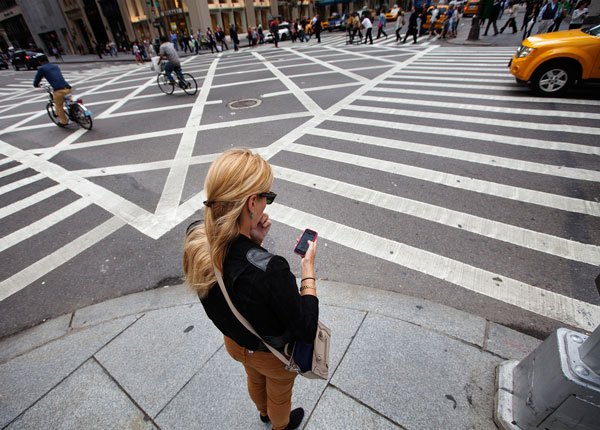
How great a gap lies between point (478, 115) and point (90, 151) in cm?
1034

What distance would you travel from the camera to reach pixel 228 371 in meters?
2.62

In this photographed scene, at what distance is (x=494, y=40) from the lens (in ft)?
59.5

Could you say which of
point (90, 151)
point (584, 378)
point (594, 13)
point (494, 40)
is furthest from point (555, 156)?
point (494, 40)

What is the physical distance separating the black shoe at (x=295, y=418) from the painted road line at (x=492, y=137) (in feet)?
21.6

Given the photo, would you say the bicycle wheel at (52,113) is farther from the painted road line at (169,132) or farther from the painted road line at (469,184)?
the painted road line at (469,184)

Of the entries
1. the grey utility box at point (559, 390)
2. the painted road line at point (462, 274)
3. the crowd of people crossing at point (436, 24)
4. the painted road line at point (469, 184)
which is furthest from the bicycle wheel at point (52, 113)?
the crowd of people crossing at point (436, 24)

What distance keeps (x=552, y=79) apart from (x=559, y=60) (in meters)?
0.50

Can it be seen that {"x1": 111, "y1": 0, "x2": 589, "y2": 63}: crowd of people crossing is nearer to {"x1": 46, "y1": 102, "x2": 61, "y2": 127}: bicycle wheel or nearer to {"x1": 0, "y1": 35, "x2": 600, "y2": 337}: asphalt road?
{"x1": 0, "y1": 35, "x2": 600, "y2": 337}: asphalt road

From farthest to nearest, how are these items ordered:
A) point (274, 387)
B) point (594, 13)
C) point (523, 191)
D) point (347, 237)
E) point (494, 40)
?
point (494, 40) → point (594, 13) → point (523, 191) → point (347, 237) → point (274, 387)

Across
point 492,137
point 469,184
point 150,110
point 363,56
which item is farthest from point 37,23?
point 469,184

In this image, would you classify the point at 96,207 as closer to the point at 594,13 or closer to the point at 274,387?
the point at 274,387

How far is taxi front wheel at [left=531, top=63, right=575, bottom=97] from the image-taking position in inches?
312

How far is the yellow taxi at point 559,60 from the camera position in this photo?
7355mm

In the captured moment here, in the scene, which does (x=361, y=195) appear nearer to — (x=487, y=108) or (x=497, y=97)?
(x=487, y=108)
